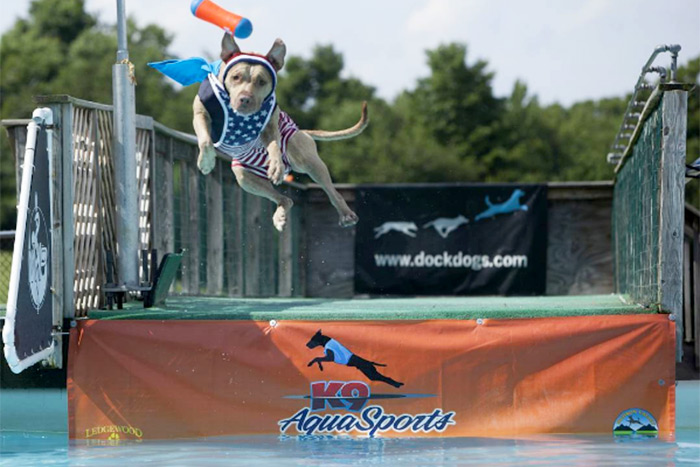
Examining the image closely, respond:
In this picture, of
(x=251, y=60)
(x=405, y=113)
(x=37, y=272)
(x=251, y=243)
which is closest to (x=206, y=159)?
(x=251, y=60)

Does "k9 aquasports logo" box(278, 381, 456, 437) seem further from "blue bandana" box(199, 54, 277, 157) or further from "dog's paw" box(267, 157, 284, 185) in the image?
"blue bandana" box(199, 54, 277, 157)

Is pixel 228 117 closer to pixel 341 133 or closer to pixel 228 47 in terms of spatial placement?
pixel 228 47

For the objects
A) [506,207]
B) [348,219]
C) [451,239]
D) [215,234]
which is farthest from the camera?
[451,239]

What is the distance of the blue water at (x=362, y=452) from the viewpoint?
20.2 ft

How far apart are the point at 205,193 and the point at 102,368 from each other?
14.3 feet

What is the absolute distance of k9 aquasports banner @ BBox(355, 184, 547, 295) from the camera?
1355cm

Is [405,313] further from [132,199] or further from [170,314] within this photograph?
[132,199]

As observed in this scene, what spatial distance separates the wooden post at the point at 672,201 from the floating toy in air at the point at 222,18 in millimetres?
2667

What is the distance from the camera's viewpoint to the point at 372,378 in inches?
273

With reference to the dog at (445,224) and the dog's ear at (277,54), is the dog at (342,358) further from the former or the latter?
the dog at (445,224)

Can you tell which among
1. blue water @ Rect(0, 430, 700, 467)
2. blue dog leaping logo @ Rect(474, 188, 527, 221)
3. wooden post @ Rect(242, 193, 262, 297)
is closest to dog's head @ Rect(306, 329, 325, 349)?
blue water @ Rect(0, 430, 700, 467)

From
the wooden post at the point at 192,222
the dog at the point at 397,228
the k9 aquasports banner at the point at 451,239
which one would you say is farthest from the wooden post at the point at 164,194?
the dog at the point at 397,228

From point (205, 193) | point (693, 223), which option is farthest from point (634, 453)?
point (205, 193)

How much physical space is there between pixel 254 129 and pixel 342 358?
1561mm
